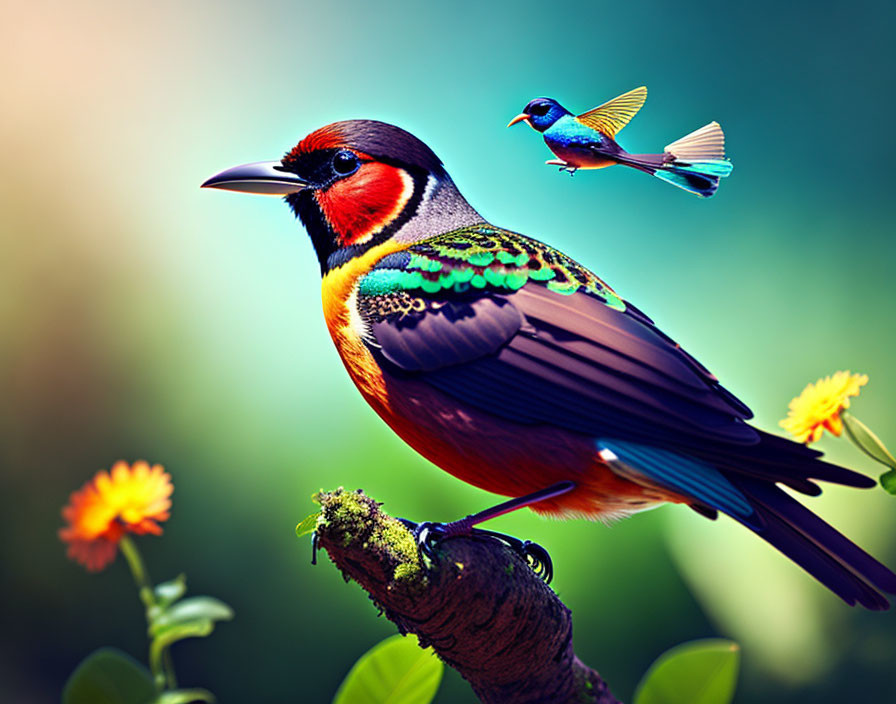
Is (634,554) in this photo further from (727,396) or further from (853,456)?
(727,396)

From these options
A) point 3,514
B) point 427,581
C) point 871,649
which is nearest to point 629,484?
point 427,581

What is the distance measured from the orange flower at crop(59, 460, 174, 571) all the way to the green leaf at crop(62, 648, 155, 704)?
0.66ft

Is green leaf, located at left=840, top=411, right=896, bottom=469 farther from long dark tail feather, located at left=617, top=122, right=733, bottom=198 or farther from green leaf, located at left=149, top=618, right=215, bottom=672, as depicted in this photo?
green leaf, located at left=149, top=618, right=215, bottom=672

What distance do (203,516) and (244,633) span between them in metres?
0.45

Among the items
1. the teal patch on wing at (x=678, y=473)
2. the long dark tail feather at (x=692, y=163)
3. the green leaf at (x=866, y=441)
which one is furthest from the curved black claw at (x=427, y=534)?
the long dark tail feather at (x=692, y=163)

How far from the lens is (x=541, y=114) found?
1.65 meters

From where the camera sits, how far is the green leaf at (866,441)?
4.25 ft

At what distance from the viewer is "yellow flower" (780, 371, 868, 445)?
1336 millimetres

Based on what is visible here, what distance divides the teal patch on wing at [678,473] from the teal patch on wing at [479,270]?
287mm

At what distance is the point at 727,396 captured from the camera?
1474 millimetres

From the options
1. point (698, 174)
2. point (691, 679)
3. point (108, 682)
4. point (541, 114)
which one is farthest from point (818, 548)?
point (108, 682)

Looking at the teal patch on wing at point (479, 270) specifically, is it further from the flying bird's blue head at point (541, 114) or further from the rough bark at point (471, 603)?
the rough bark at point (471, 603)

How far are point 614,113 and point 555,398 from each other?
63 cm

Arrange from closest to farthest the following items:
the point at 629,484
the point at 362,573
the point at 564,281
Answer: the point at 362,573 → the point at 629,484 → the point at 564,281
